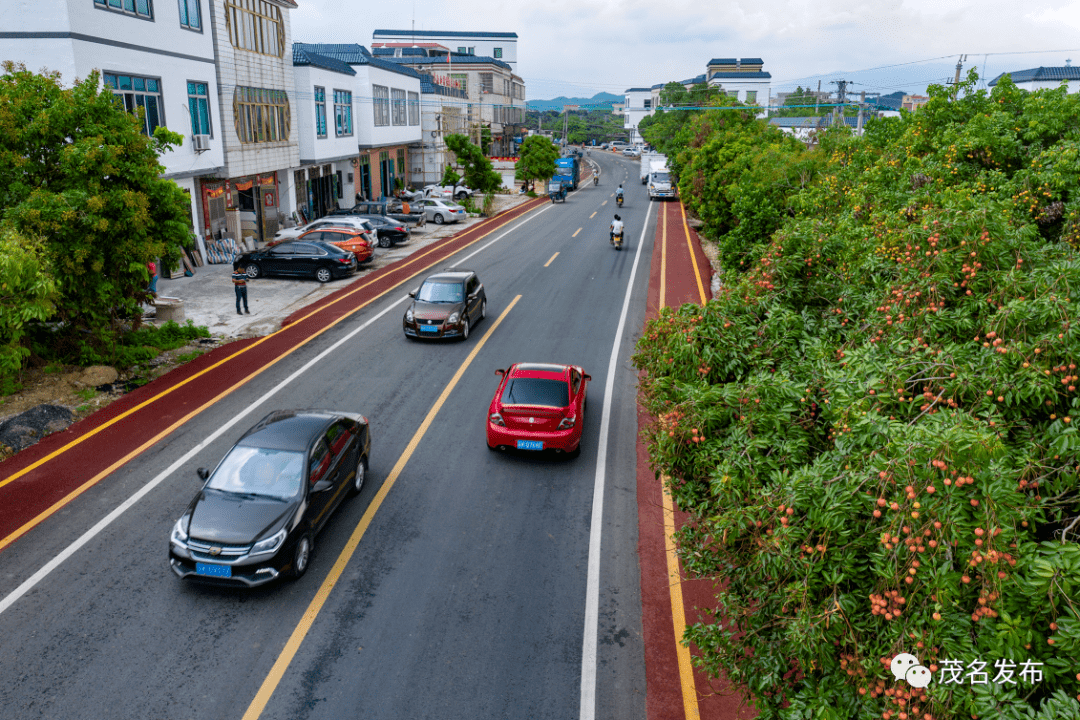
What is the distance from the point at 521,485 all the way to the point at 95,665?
605cm

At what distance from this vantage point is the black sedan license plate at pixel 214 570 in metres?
8.22

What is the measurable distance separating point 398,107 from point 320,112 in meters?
15.3

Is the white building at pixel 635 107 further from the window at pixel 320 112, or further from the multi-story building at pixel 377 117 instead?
the window at pixel 320 112

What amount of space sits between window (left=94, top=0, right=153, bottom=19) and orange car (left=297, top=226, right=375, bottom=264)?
9.38 metres

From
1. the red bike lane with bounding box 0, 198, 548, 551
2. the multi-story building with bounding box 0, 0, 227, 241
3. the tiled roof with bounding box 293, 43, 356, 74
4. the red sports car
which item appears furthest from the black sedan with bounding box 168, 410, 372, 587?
the tiled roof with bounding box 293, 43, 356, 74

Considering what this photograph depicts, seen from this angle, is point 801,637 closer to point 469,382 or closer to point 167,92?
point 469,382

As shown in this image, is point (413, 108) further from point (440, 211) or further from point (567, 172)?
point (440, 211)

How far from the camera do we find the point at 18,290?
12328mm

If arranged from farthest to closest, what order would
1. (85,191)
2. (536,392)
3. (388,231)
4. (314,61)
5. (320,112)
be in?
(320,112) < (314,61) < (388,231) < (85,191) < (536,392)

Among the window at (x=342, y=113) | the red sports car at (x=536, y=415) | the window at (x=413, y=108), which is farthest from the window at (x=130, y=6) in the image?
the window at (x=413, y=108)

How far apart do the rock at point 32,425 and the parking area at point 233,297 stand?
6318 millimetres

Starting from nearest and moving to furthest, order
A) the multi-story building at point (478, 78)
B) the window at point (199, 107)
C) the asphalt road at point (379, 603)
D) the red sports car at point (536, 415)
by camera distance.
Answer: the asphalt road at point (379, 603) → the red sports car at point (536, 415) → the window at point (199, 107) → the multi-story building at point (478, 78)

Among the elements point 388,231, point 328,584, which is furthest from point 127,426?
point 388,231

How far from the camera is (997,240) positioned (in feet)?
22.2
